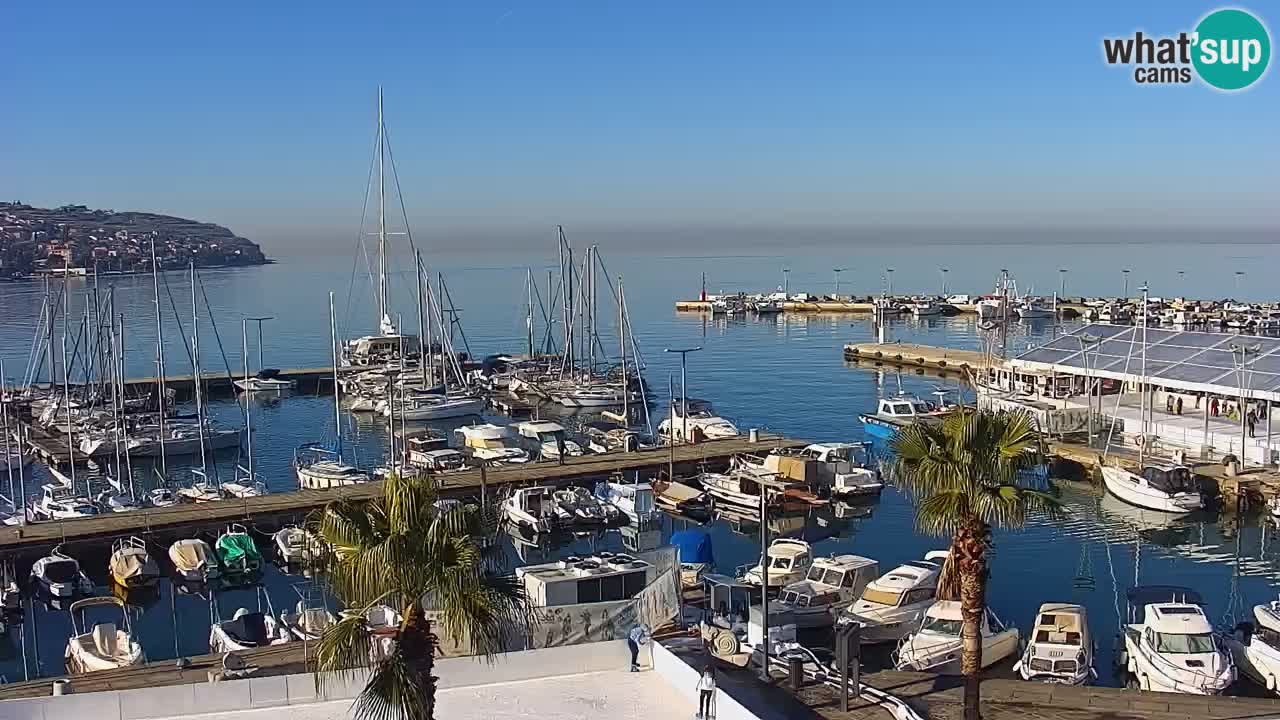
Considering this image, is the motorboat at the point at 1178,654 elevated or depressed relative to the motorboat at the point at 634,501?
elevated

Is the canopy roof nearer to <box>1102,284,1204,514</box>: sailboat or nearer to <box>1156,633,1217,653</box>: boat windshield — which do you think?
<box>1102,284,1204,514</box>: sailboat

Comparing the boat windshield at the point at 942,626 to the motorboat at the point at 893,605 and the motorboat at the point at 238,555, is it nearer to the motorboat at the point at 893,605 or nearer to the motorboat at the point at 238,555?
the motorboat at the point at 893,605

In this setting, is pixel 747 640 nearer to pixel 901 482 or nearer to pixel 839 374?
pixel 901 482

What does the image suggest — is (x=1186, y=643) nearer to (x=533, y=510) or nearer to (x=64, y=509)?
(x=533, y=510)

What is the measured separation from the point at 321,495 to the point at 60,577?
1067 cm

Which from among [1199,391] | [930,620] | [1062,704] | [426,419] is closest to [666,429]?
[426,419]

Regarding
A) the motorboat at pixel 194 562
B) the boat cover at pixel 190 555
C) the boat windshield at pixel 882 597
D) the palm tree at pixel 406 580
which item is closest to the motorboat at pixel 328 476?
the boat cover at pixel 190 555

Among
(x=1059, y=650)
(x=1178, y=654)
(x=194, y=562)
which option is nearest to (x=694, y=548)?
(x=1059, y=650)

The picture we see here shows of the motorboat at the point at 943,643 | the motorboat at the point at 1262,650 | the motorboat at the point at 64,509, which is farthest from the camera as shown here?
the motorboat at the point at 64,509

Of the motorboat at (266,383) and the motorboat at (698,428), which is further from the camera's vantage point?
the motorboat at (266,383)

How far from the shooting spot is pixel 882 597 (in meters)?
31.7

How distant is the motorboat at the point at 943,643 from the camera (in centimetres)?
2723

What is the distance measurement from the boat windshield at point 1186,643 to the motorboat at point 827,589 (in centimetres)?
829

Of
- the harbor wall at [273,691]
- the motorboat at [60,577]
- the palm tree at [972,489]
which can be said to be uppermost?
the palm tree at [972,489]
